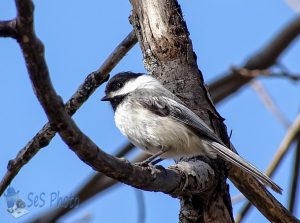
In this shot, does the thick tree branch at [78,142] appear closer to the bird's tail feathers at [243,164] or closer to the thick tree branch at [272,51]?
the bird's tail feathers at [243,164]

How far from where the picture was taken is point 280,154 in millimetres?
3270

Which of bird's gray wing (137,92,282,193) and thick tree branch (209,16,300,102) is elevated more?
thick tree branch (209,16,300,102)

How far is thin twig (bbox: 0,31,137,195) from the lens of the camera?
8.15 ft

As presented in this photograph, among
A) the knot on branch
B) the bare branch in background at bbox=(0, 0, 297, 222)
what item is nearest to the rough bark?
the knot on branch

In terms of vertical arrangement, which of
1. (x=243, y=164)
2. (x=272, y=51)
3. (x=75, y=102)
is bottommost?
(x=243, y=164)

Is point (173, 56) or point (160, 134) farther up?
point (173, 56)

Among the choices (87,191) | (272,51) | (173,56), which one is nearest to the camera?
(272,51)

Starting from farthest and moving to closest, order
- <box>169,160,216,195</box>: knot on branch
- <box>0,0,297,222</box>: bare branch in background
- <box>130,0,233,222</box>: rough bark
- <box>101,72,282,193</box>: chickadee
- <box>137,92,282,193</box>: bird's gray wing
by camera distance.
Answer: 1. <box>130,0,233,222</box>: rough bark
2. <box>101,72,282,193</box>: chickadee
3. <box>137,92,282,193</box>: bird's gray wing
4. <box>169,160,216,195</box>: knot on branch
5. <box>0,0,297,222</box>: bare branch in background

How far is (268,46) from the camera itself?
2580 mm

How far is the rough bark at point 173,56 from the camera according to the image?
135 inches

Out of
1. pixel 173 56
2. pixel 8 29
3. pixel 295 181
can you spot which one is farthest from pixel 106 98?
pixel 8 29

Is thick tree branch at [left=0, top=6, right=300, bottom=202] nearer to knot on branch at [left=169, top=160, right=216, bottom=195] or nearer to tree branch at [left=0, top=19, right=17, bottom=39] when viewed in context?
tree branch at [left=0, top=19, right=17, bottom=39]

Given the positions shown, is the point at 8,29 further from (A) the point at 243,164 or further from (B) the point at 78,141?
(A) the point at 243,164

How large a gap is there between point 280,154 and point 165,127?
66 centimetres
